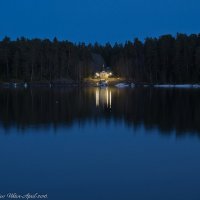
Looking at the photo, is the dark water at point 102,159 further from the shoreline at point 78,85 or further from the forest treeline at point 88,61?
the forest treeline at point 88,61

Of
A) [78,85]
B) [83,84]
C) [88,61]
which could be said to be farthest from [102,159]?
[88,61]

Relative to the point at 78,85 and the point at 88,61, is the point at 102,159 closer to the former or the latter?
the point at 78,85

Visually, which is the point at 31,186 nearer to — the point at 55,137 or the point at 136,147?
the point at 136,147

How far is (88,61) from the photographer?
142m

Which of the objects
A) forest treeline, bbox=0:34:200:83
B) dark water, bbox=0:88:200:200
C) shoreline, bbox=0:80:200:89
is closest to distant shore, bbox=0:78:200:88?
shoreline, bbox=0:80:200:89

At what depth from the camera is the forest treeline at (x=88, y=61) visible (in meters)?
120

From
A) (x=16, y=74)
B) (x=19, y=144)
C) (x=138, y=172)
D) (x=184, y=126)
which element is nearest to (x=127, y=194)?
(x=138, y=172)

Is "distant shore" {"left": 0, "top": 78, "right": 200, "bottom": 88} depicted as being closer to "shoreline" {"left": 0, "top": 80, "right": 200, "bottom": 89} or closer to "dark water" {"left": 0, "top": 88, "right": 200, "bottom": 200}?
"shoreline" {"left": 0, "top": 80, "right": 200, "bottom": 89}

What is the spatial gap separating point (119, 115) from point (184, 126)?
8.51 metres

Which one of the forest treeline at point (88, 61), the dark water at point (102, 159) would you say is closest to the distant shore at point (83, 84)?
the forest treeline at point (88, 61)

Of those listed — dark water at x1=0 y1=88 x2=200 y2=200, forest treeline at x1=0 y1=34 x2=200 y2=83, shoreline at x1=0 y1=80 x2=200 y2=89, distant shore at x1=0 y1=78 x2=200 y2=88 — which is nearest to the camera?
dark water at x1=0 y1=88 x2=200 y2=200

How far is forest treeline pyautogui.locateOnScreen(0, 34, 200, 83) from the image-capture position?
120000mm

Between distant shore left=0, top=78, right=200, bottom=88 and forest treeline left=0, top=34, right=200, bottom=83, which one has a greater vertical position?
forest treeline left=0, top=34, right=200, bottom=83

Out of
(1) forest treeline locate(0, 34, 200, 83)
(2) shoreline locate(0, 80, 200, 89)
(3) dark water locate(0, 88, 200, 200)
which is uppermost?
(1) forest treeline locate(0, 34, 200, 83)
